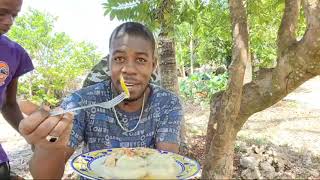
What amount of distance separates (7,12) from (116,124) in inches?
27.1

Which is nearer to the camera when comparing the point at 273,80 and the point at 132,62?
the point at 132,62

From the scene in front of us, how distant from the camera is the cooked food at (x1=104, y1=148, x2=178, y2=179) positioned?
1142mm

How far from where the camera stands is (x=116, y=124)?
1790 millimetres

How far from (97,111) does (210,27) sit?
2.89 meters

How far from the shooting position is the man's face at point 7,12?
157 centimetres

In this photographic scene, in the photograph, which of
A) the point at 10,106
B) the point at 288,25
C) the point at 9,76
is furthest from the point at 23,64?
the point at 288,25

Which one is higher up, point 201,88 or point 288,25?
point 288,25

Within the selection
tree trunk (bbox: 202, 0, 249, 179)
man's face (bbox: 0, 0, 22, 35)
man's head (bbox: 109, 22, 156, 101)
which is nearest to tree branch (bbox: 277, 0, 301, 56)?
tree trunk (bbox: 202, 0, 249, 179)

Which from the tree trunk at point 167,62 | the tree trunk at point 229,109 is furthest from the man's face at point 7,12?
the tree trunk at point 167,62

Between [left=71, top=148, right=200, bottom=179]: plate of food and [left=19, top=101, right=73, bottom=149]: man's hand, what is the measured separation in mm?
138

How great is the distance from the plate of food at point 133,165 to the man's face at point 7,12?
688mm

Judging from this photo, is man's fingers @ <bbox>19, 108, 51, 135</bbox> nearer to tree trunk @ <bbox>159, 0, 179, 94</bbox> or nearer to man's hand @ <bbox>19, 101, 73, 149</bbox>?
man's hand @ <bbox>19, 101, 73, 149</bbox>

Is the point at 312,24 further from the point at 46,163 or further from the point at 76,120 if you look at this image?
the point at 46,163

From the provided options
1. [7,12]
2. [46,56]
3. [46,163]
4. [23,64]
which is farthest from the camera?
[46,56]
